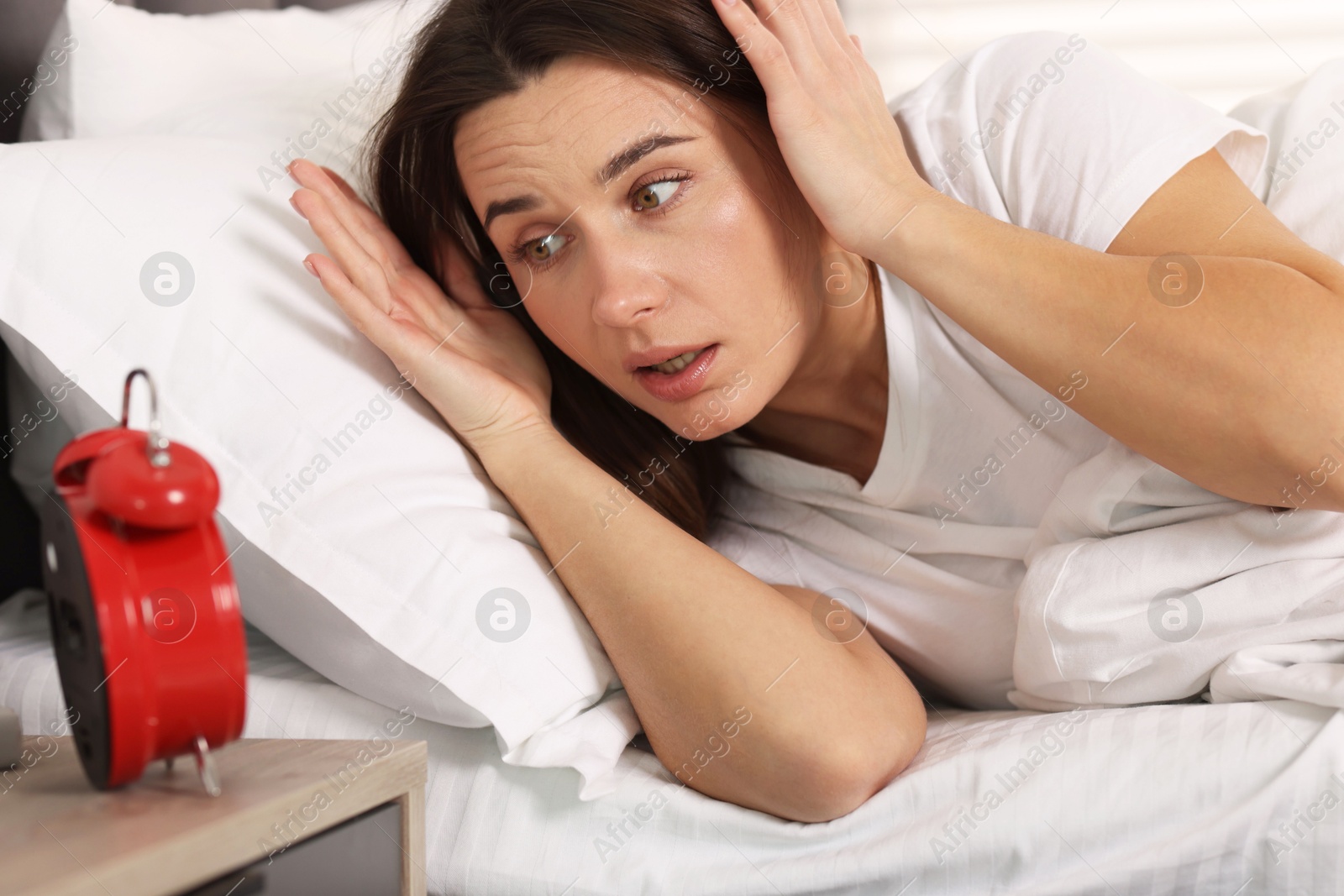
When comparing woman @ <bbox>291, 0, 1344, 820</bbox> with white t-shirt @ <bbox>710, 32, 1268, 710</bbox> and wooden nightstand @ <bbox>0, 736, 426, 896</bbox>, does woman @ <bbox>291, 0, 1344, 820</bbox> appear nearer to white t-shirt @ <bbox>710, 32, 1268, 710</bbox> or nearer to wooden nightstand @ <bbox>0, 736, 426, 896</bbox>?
white t-shirt @ <bbox>710, 32, 1268, 710</bbox>

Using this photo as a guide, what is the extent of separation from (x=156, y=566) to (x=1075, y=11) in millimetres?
1919

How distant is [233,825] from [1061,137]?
85 cm

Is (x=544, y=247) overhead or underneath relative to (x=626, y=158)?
underneath

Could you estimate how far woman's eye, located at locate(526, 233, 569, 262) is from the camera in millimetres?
980

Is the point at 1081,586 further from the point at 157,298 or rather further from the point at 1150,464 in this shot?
the point at 157,298

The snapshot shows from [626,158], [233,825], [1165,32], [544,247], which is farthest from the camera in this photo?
[1165,32]

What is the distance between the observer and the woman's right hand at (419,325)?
921 millimetres

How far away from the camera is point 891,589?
1079 millimetres

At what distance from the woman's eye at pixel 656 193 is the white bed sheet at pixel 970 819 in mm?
488

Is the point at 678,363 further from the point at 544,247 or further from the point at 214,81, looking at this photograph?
the point at 214,81

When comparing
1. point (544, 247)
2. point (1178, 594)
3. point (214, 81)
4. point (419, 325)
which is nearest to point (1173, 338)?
point (1178, 594)

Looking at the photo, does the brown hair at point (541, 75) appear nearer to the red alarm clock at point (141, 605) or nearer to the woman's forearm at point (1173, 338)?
the woman's forearm at point (1173, 338)

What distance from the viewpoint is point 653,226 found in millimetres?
915

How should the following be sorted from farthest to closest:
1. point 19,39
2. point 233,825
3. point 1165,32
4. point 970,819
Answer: point 1165,32 → point 19,39 → point 970,819 → point 233,825
